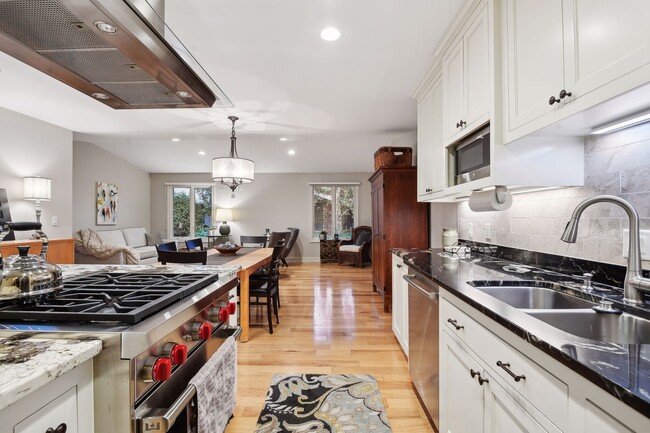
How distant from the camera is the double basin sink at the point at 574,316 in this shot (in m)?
0.96

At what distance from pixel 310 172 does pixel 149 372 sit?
7.47 m

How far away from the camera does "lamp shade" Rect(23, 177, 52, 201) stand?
4004 mm

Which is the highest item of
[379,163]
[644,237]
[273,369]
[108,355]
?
[379,163]

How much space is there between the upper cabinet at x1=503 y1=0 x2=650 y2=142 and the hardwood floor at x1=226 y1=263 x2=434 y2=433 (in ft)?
5.67

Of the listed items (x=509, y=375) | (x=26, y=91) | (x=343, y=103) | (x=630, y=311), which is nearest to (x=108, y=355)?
(x=509, y=375)

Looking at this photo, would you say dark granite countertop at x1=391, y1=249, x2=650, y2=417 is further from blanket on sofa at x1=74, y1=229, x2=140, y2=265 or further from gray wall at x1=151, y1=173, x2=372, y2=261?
gray wall at x1=151, y1=173, x2=372, y2=261

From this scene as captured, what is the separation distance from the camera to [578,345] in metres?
0.74

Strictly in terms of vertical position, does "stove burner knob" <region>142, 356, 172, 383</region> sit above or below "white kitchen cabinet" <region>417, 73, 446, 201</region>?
below

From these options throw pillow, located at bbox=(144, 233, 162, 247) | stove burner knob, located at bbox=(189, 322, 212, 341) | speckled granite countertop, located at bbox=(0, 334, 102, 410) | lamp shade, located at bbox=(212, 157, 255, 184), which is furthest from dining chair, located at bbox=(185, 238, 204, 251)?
throw pillow, located at bbox=(144, 233, 162, 247)

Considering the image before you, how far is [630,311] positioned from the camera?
3.20 ft

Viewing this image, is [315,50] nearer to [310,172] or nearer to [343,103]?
[343,103]

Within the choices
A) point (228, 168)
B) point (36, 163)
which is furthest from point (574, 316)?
point (36, 163)

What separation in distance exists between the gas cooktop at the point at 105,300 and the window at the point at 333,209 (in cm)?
688

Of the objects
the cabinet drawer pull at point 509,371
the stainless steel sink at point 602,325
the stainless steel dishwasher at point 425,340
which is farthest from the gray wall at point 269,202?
the cabinet drawer pull at point 509,371
